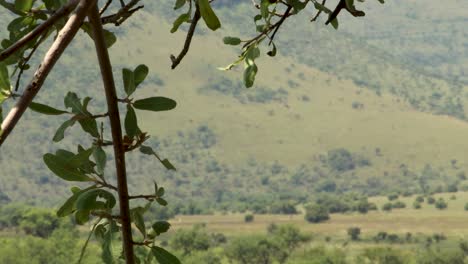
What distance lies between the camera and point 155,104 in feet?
3.51

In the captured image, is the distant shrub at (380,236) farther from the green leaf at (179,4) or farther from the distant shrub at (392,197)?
the green leaf at (179,4)

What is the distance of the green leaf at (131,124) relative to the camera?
1.04 meters

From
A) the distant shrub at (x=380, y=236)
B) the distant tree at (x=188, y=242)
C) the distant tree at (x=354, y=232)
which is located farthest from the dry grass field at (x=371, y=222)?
the distant tree at (x=188, y=242)

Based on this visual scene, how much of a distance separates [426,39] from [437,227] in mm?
79008

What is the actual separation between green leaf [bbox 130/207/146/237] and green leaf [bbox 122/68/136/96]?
5.8 inches

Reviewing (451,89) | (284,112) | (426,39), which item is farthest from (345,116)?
(426,39)

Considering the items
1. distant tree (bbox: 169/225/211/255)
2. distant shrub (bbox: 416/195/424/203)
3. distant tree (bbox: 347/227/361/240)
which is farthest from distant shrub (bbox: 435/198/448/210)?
distant tree (bbox: 169/225/211/255)

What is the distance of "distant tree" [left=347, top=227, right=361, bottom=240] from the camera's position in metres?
A: 62.7

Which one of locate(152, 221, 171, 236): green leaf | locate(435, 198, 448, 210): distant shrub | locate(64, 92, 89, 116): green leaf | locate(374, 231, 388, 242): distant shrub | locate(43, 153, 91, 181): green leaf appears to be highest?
locate(64, 92, 89, 116): green leaf

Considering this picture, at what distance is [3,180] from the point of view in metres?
79.6

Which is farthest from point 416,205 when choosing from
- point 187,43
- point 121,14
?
point 121,14

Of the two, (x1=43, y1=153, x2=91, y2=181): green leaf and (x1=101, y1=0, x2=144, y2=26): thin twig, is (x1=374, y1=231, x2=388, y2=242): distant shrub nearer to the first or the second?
(x1=101, y1=0, x2=144, y2=26): thin twig

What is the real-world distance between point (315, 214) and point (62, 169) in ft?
224

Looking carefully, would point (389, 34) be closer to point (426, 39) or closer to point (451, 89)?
point (426, 39)
